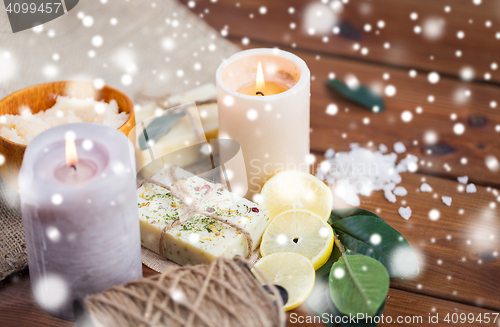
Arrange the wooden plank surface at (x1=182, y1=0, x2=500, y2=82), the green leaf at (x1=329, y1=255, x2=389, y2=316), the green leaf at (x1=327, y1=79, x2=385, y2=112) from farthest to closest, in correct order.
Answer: the wooden plank surface at (x1=182, y1=0, x2=500, y2=82) → the green leaf at (x1=327, y1=79, x2=385, y2=112) → the green leaf at (x1=329, y1=255, x2=389, y2=316)

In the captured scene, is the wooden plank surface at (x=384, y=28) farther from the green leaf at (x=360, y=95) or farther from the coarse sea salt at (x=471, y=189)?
the coarse sea salt at (x=471, y=189)

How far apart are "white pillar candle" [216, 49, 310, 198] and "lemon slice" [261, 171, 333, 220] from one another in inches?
1.6

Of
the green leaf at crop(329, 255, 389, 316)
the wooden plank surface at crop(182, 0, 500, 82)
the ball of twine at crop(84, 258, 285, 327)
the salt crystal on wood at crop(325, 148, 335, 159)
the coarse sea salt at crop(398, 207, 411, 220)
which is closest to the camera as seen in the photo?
the ball of twine at crop(84, 258, 285, 327)

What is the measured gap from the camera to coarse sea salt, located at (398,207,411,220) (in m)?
0.94

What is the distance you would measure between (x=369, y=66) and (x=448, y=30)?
30 centimetres

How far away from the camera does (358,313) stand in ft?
2.32

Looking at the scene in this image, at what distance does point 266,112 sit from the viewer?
0.84 meters

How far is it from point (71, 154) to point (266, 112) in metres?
0.34

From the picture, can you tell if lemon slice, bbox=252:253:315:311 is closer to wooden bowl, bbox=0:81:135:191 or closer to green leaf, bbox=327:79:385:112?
wooden bowl, bbox=0:81:135:191

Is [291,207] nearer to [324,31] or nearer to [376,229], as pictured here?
[376,229]

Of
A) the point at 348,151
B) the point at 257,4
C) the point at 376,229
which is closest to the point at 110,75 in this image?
the point at 257,4

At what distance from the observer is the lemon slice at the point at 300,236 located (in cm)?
80

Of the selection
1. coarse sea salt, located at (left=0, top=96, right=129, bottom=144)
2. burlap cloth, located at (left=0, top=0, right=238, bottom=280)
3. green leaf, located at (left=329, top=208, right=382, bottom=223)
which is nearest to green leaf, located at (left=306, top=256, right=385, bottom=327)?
green leaf, located at (left=329, top=208, right=382, bottom=223)

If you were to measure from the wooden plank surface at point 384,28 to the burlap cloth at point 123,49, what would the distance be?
12 cm
